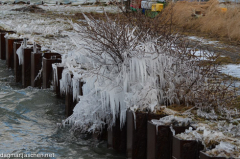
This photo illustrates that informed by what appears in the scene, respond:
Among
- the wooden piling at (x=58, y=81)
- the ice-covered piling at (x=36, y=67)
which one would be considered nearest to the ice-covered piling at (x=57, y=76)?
the wooden piling at (x=58, y=81)

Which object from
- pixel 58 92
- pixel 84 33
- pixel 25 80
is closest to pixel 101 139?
pixel 84 33

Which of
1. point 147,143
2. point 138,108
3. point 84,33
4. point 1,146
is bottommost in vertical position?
point 1,146

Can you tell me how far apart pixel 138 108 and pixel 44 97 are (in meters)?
4.57

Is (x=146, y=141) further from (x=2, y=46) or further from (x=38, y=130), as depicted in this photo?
(x=2, y=46)

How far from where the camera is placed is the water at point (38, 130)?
286 inches

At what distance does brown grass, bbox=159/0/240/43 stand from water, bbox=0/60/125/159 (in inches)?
279

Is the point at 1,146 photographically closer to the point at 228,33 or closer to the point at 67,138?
the point at 67,138

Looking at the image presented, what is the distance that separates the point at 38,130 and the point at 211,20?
1158 centimetres

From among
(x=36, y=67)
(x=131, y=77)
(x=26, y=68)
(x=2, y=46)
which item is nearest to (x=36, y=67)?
(x=36, y=67)

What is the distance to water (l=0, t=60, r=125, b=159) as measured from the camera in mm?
7258

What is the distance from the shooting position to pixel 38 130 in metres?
8.34

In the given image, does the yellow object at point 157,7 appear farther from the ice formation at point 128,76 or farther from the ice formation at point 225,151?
the ice formation at point 225,151

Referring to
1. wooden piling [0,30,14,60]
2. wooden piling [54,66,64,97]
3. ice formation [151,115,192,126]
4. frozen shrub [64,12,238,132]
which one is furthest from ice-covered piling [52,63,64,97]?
wooden piling [0,30,14,60]

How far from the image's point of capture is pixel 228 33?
15.8m
